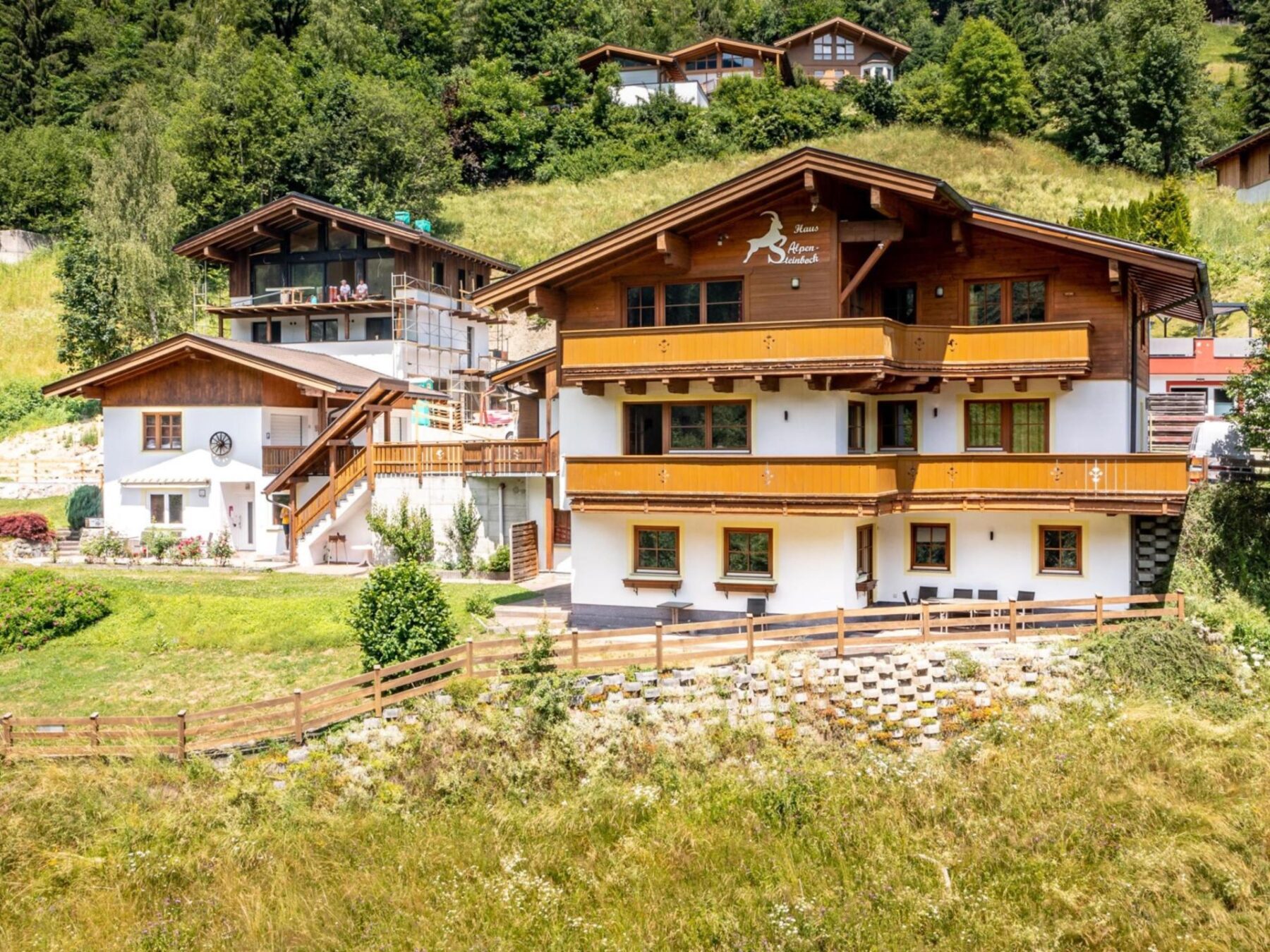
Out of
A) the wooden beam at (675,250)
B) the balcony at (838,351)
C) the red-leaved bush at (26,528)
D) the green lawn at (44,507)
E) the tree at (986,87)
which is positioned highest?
the tree at (986,87)

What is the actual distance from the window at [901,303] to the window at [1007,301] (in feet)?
3.65

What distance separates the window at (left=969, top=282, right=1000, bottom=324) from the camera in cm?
2325

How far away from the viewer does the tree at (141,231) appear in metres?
50.6

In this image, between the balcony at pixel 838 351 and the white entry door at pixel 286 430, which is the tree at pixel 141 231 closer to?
the white entry door at pixel 286 430

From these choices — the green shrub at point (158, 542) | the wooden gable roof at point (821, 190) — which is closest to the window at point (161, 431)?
the green shrub at point (158, 542)

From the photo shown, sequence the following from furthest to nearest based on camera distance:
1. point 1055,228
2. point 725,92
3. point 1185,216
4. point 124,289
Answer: point 725,92, point 124,289, point 1185,216, point 1055,228

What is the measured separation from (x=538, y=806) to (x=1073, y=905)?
7.53m

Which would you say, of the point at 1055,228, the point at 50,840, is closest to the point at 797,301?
the point at 1055,228

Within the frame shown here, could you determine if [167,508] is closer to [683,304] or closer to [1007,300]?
[683,304]

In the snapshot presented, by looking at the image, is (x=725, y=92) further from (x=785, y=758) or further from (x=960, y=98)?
(x=785, y=758)

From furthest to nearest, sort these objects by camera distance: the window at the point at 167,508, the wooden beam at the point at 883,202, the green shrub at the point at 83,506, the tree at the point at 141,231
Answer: the tree at the point at 141,231
the green shrub at the point at 83,506
the window at the point at 167,508
the wooden beam at the point at 883,202

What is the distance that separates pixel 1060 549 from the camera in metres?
22.5

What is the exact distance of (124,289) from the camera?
166 ft

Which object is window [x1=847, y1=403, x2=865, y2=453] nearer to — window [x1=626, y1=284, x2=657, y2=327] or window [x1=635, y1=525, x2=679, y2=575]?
window [x1=635, y1=525, x2=679, y2=575]
